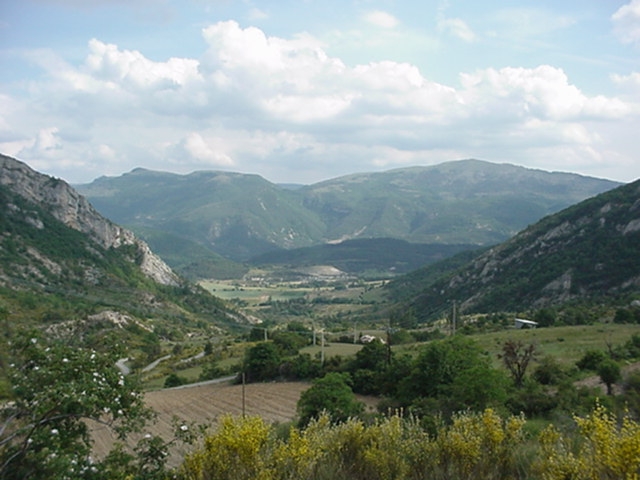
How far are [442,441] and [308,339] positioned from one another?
73.3 metres

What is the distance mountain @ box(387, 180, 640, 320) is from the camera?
365 ft

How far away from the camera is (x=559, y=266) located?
122250 millimetres

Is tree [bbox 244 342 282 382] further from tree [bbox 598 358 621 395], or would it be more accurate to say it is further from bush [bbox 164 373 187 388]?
tree [bbox 598 358 621 395]

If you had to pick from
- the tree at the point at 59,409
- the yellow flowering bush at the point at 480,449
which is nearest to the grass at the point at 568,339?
the yellow flowering bush at the point at 480,449

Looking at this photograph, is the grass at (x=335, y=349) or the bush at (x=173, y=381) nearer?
the bush at (x=173, y=381)

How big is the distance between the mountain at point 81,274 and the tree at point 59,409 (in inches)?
2531

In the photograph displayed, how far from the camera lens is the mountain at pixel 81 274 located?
10138 cm

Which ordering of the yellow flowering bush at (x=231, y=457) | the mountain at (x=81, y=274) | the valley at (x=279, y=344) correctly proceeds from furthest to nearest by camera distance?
the mountain at (x=81, y=274), the valley at (x=279, y=344), the yellow flowering bush at (x=231, y=457)

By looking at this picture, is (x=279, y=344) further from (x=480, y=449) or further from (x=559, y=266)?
(x=559, y=266)

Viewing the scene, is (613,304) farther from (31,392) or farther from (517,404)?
(31,392)

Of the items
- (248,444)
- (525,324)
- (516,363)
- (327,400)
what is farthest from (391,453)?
(525,324)

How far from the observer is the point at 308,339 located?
3484 inches

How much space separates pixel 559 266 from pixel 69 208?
131820 mm

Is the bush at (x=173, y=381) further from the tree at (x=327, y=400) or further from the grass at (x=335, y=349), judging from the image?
the tree at (x=327, y=400)
